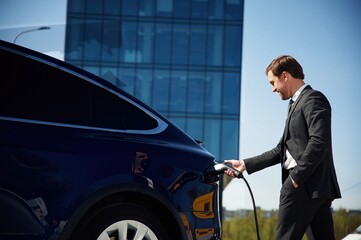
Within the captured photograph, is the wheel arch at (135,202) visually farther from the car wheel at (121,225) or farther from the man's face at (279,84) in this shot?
the man's face at (279,84)

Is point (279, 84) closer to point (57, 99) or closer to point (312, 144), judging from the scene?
point (312, 144)

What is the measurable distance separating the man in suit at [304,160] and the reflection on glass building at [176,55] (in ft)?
101

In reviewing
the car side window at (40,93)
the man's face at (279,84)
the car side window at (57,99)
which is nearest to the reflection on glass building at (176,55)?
the man's face at (279,84)

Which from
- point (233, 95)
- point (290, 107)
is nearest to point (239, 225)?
point (290, 107)

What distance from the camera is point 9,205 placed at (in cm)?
332

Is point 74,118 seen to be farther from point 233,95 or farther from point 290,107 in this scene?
point 233,95

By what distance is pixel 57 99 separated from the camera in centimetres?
371

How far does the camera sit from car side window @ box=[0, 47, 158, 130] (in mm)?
3572

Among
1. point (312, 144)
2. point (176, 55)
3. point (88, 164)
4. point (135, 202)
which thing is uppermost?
point (176, 55)

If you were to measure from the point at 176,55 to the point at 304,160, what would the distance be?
105ft

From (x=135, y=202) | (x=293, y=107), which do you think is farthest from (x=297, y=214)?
(x=135, y=202)

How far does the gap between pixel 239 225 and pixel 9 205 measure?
1095 centimetres

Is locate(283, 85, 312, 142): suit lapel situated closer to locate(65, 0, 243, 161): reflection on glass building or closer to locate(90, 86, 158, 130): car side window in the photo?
locate(90, 86, 158, 130): car side window

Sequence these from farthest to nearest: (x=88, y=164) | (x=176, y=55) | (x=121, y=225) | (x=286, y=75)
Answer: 1. (x=176, y=55)
2. (x=286, y=75)
3. (x=121, y=225)
4. (x=88, y=164)
